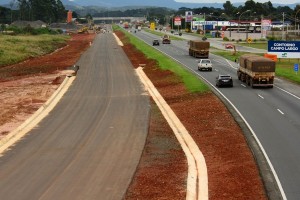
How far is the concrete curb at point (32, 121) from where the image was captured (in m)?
31.5

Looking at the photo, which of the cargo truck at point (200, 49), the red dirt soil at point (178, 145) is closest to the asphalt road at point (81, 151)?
the red dirt soil at point (178, 145)

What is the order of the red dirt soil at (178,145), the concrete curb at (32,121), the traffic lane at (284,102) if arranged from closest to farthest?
the red dirt soil at (178,145), the concrete curb at (32,121), the traffic lane at (284,102)

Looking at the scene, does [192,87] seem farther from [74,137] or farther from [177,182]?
[177,182]

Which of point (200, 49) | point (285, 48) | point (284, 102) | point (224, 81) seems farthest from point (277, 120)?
point (200, 49)

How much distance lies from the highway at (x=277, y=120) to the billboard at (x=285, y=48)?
1997 centimetres

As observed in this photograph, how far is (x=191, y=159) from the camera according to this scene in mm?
26844

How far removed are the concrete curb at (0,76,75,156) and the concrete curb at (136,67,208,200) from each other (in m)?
9.67

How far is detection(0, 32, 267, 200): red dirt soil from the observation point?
853 inches

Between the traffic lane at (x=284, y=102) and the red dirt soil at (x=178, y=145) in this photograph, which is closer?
the red dirt soil at (x=178, y=145)

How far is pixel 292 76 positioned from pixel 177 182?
141ft

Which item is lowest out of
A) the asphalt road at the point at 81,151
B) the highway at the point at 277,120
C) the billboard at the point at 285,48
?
the asphalt road at the point at 81,151

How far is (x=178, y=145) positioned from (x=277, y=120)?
8755 mm

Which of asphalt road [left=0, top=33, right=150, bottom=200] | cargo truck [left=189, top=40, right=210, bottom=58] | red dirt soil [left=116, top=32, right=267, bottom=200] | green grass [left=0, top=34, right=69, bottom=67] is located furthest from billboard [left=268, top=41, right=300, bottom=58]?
green grass [left=0, top=34, right=69, bottom=67]

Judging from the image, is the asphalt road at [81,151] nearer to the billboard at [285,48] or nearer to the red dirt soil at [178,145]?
the red dirt soil at [178,145]
